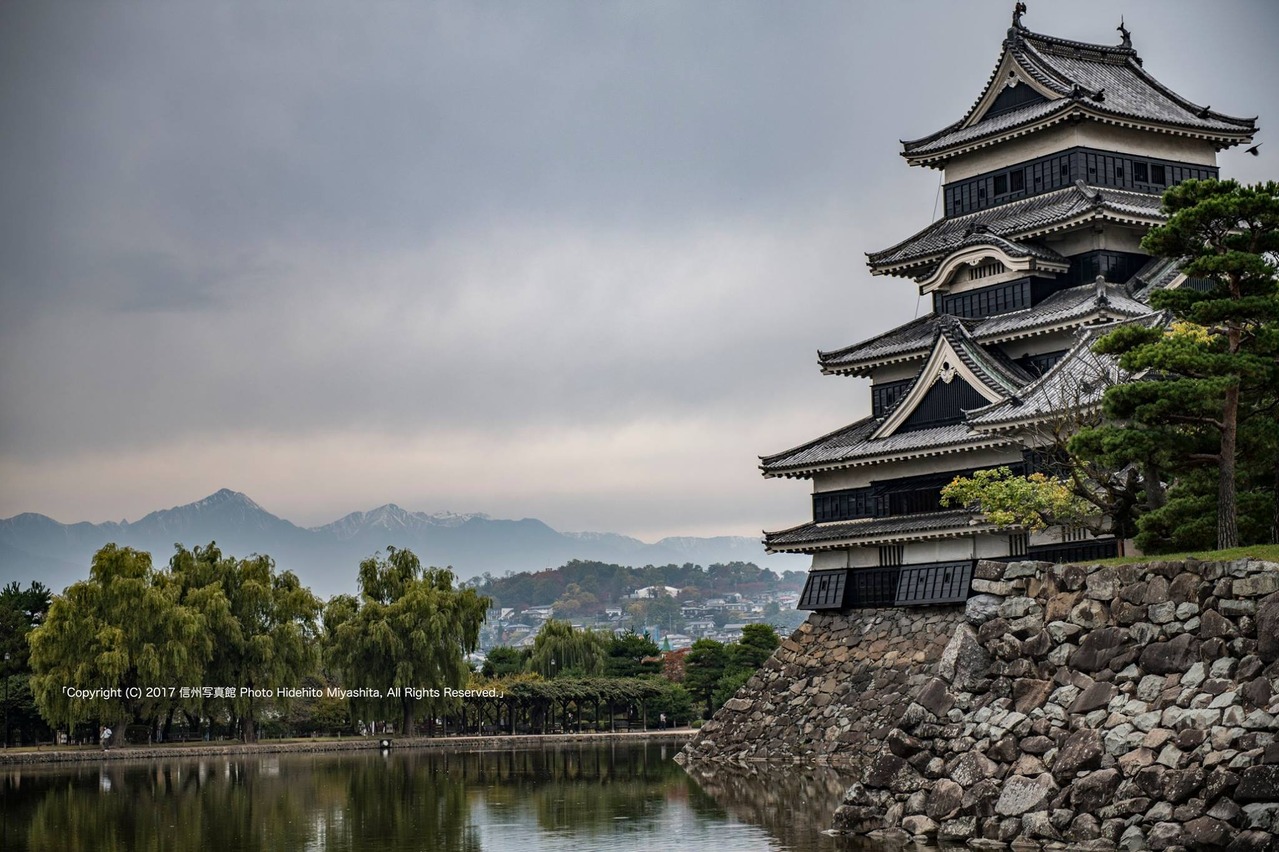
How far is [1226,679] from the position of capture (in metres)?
18.9

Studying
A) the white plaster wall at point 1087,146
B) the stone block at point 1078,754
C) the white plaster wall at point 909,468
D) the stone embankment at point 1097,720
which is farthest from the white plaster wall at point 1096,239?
the stone block at point 1078,754

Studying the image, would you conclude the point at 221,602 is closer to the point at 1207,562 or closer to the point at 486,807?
the point at 486,807

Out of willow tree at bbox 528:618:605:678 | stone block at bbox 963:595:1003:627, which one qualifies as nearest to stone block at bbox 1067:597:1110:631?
stone block at bbox 963:595:1003:627

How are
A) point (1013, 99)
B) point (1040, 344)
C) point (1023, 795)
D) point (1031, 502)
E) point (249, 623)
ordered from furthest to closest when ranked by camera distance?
1. point (249, 623)
2. point (1013, 99)
3. point (1040, 344)
4. point (1031, 502)
5. point (1023, 795)

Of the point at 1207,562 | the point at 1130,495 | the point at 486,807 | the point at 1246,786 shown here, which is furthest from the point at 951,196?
the point at 1246,786

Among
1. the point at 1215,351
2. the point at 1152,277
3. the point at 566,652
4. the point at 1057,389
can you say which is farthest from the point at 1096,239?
the point at 566,652

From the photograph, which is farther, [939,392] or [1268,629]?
[939,392]

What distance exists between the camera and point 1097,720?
20078 millimetres

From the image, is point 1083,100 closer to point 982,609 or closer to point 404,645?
point 982,609

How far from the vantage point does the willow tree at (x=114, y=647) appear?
2010 inches

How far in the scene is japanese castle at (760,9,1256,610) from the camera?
3578 cm

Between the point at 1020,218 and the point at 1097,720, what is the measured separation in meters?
20.9

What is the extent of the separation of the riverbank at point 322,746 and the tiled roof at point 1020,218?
885 inches

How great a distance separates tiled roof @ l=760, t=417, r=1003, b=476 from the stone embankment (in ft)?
44.2
